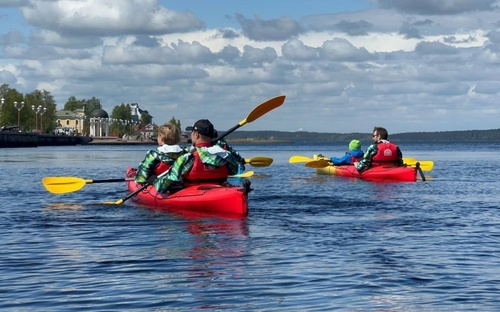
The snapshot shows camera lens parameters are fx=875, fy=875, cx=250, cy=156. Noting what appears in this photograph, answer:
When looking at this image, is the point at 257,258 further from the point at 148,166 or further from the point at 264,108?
the point at 264,108

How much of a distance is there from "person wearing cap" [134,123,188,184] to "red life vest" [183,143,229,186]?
47cm

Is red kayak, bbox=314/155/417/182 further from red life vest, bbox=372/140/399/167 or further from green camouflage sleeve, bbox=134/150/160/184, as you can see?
green camouflage sleeve, bbox=134/150/160/184

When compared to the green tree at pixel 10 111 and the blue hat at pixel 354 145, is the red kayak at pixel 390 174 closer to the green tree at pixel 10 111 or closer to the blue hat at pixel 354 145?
the blue hat at pixel 354 145

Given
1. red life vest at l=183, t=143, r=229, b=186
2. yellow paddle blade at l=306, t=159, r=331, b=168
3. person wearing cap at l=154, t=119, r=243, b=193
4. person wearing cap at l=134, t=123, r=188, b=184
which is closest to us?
person wearing cap at l=154, t=119, r=243, b=193

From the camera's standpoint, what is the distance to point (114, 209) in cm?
2036

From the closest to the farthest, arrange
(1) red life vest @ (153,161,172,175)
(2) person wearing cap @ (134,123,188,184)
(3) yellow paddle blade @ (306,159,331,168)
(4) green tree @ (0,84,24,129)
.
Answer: (2) person wearing cap @ (134,123,188,184) → (1) red life vest @ (153,161,172,175) → (3) yellow paddle blade @ (306,159,331,168) → (4) green tree @ (0,84,24,129)

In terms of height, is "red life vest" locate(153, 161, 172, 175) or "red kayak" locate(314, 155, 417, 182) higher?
"red life vest" locate(153, 161, 172, 175)

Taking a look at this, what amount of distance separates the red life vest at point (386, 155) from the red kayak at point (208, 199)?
44.8ft

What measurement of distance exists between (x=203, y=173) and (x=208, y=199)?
2.02ft

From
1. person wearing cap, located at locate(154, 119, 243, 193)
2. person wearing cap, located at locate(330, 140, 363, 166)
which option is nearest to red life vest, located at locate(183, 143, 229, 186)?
person wearing cap, located at locate(154, 119, 243, 193)

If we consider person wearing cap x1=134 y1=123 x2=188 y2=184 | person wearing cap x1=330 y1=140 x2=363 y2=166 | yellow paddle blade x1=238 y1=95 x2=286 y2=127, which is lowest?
person wearing cap x1=330 y1=140 x2=363 y2=166

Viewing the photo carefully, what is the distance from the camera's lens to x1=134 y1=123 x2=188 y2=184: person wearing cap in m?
19.1

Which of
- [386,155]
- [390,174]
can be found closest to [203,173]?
[390,174]

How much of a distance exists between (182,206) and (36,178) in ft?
63.5
